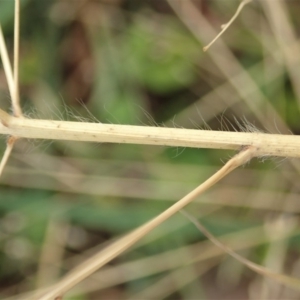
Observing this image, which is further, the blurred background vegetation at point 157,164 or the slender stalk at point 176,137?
the blurred background vegetation at point 157,164

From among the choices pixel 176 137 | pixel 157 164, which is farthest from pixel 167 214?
pixel 157 164

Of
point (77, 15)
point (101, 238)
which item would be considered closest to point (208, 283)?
point (101, 238)

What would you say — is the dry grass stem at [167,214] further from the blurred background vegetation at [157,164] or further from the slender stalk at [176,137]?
the blurred background vegetation at [157,164]

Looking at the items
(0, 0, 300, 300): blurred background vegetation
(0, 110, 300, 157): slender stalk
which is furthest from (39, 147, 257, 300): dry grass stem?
(0, 0, 300, 300): blurred background vegetation

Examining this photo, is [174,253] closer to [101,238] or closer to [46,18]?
[101,238]

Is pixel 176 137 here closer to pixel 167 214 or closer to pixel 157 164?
pixel 167 214

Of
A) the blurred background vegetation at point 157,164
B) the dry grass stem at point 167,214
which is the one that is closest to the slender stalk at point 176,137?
the dry grass stem at point 167,214
